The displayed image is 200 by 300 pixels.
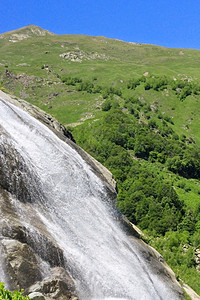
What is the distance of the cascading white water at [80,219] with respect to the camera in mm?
21844

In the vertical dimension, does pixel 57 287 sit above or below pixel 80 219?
below

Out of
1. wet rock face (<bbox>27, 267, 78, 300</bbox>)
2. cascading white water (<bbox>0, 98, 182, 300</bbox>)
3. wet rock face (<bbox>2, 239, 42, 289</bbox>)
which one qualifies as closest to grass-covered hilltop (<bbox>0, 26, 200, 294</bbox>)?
cascading white water (<bbox>0, 98, 182, 300</bbox>)

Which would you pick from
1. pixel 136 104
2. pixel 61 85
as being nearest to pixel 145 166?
pixel 136 104

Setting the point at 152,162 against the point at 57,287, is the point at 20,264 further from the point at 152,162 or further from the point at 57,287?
the point at 152,162

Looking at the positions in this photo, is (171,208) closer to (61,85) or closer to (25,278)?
(25,278)

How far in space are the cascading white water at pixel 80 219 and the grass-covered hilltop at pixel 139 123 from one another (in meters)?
20.0

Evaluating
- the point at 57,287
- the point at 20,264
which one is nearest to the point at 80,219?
the point at 57,287

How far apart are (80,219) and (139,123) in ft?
328

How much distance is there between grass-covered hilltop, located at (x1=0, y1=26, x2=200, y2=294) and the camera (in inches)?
2931

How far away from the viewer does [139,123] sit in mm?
123250

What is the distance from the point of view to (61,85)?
153750 mm

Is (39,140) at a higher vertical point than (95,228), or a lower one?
higher

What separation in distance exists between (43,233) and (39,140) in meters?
11.0

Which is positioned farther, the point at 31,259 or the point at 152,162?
the point at 152,162
